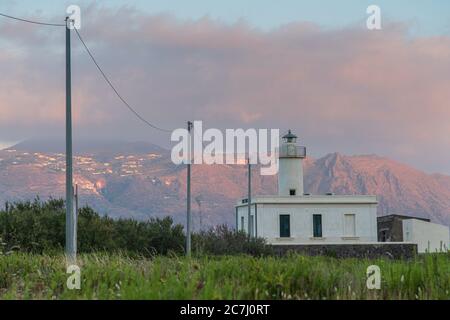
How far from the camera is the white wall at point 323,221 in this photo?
194ft

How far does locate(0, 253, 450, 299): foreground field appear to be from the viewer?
9.95 m

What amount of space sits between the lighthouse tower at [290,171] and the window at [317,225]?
333cm

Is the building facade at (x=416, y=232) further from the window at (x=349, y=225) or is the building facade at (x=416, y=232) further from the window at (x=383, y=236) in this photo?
the window at (x=349, y=225)

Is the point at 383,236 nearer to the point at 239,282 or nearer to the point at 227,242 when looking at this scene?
the point at 227,242

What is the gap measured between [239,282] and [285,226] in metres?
49.0

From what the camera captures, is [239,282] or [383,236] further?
[383,236]

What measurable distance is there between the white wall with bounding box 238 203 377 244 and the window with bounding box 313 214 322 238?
0.75ft

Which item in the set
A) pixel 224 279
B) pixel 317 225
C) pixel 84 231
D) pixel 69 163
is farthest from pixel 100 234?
pixel 317 225

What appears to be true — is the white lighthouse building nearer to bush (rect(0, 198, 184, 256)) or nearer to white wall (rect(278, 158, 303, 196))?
white wall (rect(278, 158, 303, 196))

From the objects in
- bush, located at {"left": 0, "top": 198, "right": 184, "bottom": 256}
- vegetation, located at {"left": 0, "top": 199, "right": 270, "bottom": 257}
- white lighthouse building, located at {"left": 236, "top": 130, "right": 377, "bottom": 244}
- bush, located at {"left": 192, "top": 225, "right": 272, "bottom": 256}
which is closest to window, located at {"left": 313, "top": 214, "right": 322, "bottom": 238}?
white lighthouse building, located at {"left": 236, "top": 130, "right": 377, "bottom": 244}

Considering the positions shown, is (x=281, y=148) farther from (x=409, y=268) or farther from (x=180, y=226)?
(x=409, y=268)

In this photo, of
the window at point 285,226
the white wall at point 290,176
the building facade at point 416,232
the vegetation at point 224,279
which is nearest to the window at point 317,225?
the window at point 285,226

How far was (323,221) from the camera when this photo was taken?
196 ft
